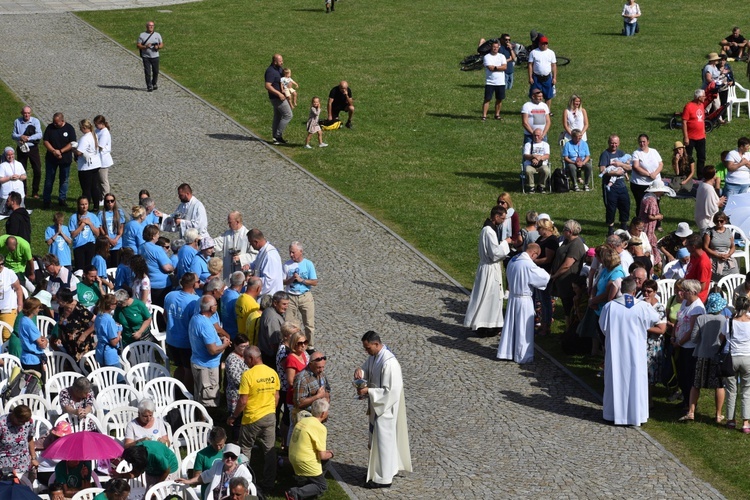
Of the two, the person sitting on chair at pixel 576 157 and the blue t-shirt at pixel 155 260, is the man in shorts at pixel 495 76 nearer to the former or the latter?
the person sitting on chair at pixel 576 157

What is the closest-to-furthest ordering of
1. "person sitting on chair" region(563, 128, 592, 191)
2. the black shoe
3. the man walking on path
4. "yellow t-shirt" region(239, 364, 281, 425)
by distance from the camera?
"yellow t-shirt" region(239, 364, 281, 425) < the black shoe < "person sitting on chair" region(563, 128, 592, 191) < the man walking on path

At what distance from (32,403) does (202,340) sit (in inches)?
79.7

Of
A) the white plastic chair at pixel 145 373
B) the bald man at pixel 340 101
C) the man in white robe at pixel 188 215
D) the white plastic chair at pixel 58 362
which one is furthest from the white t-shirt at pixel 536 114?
the white plastic chair at pixel 58 362

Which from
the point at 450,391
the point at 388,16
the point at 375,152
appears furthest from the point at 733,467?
the point at 388,16

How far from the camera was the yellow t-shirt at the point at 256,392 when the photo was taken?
41.4 ft

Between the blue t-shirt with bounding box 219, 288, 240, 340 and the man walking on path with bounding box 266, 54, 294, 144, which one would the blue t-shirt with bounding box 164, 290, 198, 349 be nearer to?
the blue t-shirt with bounding box 219, 288, 240, 340

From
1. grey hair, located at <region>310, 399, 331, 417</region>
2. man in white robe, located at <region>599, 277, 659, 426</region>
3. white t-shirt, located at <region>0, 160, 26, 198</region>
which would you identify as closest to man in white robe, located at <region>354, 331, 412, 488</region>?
grey hair, located at <region>310, 399, 331, 417</region>

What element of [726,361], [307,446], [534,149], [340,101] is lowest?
[307,446]

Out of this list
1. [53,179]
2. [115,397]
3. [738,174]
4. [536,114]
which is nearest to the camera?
[115,397]

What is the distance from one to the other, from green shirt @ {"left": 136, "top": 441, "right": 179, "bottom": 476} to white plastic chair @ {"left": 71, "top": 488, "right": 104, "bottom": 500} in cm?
54

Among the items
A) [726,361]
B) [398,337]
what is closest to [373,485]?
[398,337]

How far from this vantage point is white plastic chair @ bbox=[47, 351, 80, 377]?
14820 millimetres

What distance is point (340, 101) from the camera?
88.2 ft

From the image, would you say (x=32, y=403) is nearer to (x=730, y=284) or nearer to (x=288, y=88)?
(x=730, y=284)
